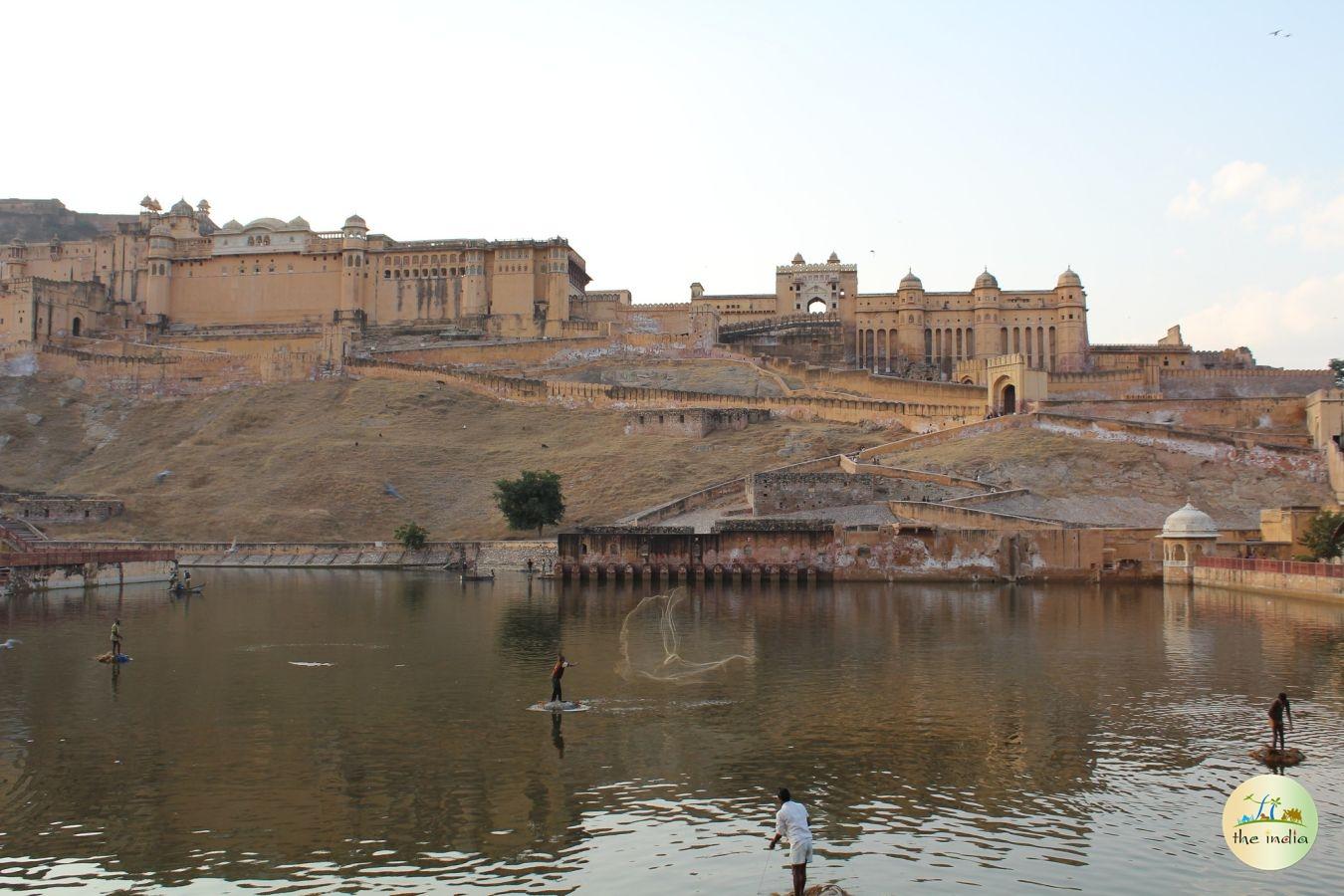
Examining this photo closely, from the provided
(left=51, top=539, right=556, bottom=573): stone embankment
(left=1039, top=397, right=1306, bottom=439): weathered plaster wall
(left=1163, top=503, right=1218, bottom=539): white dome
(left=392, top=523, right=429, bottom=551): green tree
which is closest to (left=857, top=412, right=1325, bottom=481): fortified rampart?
(left=1039, top=397, right=1306, bottom=439): weathered plaster wall

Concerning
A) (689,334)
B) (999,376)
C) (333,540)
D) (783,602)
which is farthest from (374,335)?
(783,602)

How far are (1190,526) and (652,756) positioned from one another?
28.9m

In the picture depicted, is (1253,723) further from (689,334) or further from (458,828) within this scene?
(689,334)

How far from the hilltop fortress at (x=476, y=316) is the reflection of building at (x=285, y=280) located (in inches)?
4.5

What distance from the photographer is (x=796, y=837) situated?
37.3 ft

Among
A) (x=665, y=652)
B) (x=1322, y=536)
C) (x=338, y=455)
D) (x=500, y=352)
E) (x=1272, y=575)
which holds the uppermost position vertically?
(x=500, y=352)

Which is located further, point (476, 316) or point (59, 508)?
point (476, 316)

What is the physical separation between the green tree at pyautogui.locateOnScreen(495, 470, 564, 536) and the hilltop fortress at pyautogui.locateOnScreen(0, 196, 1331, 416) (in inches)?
940

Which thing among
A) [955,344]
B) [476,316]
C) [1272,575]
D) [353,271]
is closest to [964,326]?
[955,344]

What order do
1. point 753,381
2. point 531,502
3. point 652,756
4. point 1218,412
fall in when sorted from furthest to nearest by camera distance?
point 753,381, point 1218,412, point 531,502, point 652,756

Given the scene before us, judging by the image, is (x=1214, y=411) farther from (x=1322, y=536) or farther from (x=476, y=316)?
(x=476, y=316)

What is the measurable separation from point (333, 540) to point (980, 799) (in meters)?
42.7

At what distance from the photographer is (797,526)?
42844 millimetres

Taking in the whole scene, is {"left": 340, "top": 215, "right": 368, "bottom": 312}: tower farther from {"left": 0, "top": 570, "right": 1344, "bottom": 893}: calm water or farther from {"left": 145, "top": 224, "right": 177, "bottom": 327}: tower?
{"left": 0, "top": 570, "right": 1344, "bottom": 893}: calm water
